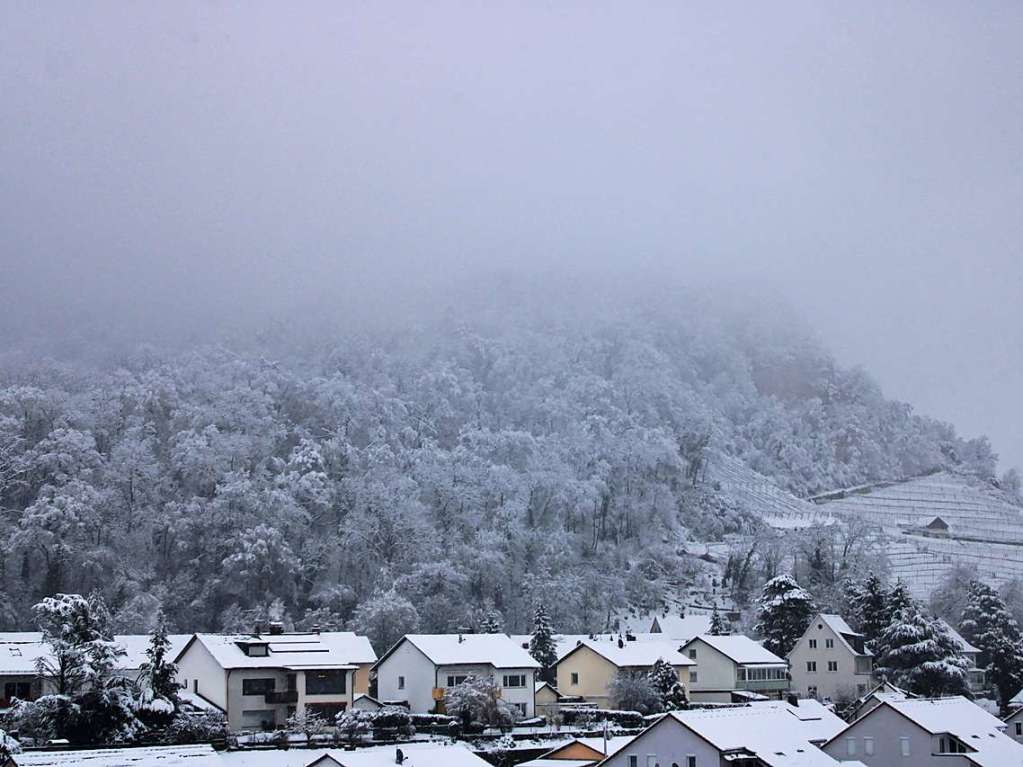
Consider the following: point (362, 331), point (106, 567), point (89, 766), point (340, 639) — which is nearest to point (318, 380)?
point (362, 331)

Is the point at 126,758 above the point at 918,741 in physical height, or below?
above

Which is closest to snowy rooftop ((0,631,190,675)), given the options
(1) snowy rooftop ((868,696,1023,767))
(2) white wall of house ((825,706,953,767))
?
(2) white wall of house ((825,706,953,767))

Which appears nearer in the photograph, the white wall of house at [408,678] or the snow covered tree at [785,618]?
the white wall of house at [408,678]

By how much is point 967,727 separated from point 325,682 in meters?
29.7

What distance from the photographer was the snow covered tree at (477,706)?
6247 centimetres

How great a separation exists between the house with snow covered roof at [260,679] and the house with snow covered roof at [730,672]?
24891 millimetres

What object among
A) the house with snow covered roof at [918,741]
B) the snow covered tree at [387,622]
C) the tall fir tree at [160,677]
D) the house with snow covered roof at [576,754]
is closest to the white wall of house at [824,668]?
the snow covered tree at [387,622]

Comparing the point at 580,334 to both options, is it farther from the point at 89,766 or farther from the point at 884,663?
the point at 89,766

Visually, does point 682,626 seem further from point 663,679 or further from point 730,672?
point 663,679

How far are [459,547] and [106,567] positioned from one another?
2974 cm

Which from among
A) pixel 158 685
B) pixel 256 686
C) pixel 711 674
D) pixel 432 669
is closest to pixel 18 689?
pixel 158 685

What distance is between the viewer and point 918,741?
168ft

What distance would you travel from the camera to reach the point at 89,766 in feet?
120

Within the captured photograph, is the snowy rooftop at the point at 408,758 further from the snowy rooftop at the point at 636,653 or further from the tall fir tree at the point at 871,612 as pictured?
the tall fir tree at the point at 871,612
